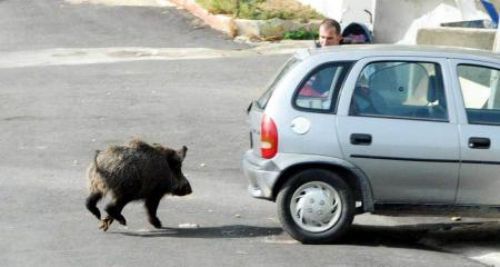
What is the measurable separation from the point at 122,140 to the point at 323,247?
503 centimetres

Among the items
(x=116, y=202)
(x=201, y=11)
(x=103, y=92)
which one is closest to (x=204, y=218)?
(x=116, y=202)

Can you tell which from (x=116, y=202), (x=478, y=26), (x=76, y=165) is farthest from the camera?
(x=478, y=26)

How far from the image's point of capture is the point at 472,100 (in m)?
9.52

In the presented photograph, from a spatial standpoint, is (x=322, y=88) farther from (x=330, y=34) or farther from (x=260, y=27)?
(x=260, y=27)

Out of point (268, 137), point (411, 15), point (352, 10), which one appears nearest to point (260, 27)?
point (352, 10)

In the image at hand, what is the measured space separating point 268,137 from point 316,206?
682 mm

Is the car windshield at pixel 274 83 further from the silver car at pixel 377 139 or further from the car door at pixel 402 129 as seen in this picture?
the car door at pixel 402 129

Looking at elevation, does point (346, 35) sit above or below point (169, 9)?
above

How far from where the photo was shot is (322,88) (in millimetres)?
9391

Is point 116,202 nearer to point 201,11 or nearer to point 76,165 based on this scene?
point 76,165

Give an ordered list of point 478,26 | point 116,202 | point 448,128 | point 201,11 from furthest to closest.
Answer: point 201,11 < point 478,26 < point 116,202 < point 448,128

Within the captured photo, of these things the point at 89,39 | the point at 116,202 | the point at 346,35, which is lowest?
the point at 89,39

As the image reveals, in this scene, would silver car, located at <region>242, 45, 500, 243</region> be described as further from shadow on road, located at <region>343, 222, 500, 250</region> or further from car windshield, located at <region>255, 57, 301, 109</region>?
shadow on road, located at <region>343, 222, 500, 250</region>

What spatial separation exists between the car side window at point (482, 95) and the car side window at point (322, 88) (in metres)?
0.97
